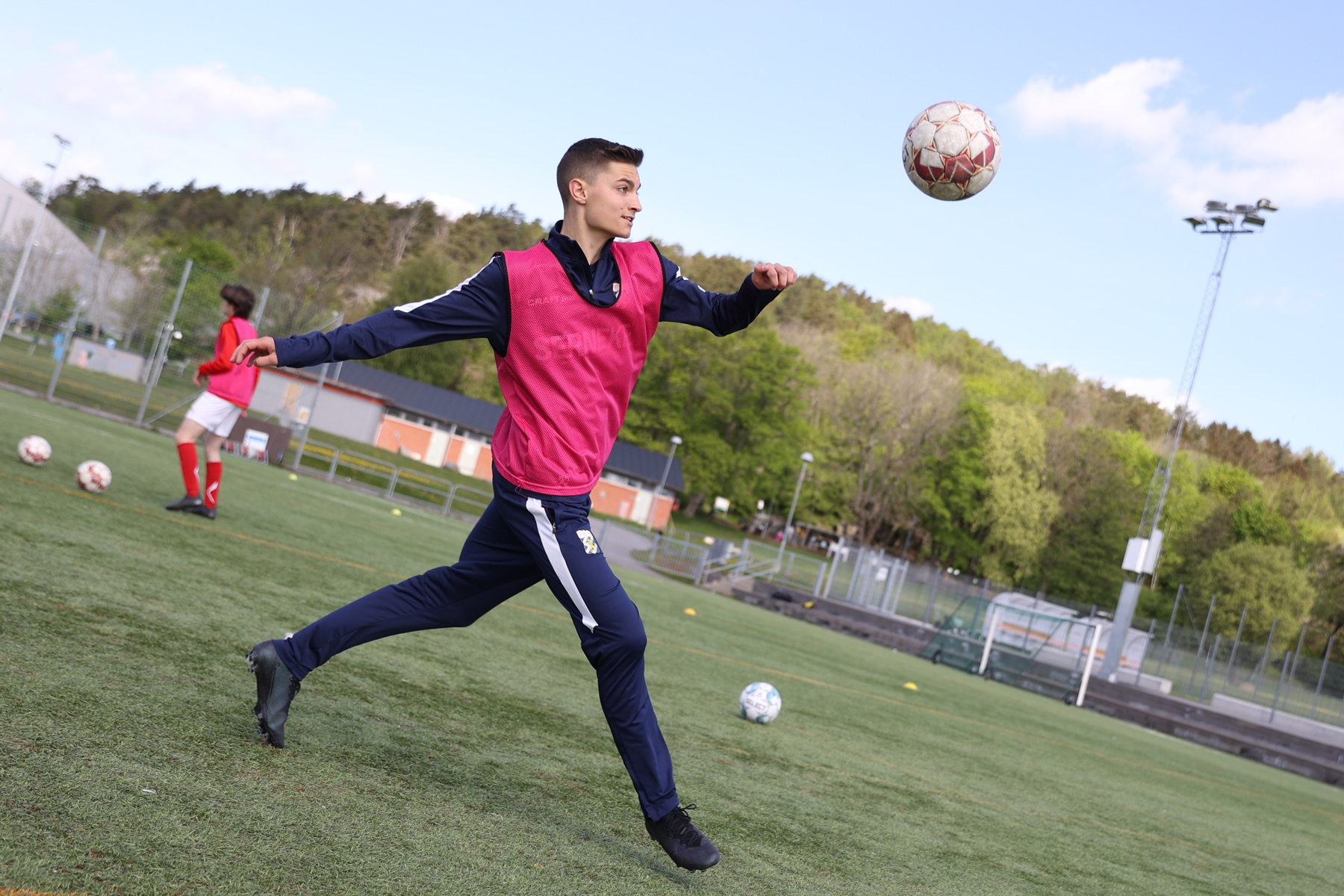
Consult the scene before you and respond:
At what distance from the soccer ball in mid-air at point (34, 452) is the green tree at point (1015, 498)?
4962cm

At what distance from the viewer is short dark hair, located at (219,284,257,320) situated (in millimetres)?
8805

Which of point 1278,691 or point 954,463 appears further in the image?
point 954,463

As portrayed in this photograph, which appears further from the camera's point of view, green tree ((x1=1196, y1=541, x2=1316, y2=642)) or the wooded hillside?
the wooded hillside

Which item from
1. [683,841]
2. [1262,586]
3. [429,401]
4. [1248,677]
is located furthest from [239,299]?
[429,401]

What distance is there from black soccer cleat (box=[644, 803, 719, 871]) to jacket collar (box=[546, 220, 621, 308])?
164 centimetres

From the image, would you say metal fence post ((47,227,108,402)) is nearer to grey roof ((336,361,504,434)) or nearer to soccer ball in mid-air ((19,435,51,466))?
soccer ball in mid-air ((19,435,51,466))

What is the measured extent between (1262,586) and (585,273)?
4899cm

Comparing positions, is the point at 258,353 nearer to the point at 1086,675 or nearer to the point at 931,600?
the point at 1086,675

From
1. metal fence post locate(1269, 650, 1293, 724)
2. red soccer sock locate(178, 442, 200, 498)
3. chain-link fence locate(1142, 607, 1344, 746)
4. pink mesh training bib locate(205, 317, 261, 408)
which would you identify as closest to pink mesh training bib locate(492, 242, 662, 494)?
pink mesh training bib locate(205, 317, 261, 408)

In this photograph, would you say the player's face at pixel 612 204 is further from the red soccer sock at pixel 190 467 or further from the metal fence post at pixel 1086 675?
the metal fence post at pixel 1086 675

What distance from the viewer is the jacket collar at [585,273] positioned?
335 cm

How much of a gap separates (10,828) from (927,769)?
5806 millimetres

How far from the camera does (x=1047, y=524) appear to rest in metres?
54.4

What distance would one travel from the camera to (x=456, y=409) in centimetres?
5694
